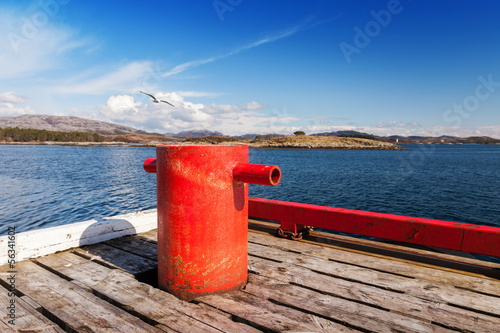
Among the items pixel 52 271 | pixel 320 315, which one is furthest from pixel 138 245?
pixel 320 315

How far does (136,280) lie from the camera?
3135 mm

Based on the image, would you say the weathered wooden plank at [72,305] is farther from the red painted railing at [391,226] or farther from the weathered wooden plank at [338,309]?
the red painted railing at [391,226]

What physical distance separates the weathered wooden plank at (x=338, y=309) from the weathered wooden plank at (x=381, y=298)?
88mm

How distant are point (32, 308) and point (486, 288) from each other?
4.18 meters

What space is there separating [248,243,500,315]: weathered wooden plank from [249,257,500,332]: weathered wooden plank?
100 mm

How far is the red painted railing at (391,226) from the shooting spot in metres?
3.36

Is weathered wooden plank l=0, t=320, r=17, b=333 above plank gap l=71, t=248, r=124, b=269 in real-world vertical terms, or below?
above

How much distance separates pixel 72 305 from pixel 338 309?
2255 mm

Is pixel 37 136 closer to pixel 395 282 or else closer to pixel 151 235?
pixel 151 235

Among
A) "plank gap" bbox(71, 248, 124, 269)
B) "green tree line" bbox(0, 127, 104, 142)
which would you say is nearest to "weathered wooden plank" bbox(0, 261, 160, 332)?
"plank gap" bbox(71, 248, 124, 269)

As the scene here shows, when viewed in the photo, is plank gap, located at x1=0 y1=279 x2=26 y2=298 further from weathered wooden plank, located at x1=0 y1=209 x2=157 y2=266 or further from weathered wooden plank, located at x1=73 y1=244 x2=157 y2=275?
weathered wooden plank, located at x1=73 y1=244 x2=157 y2=275

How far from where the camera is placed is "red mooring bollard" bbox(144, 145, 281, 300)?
8.95 feet

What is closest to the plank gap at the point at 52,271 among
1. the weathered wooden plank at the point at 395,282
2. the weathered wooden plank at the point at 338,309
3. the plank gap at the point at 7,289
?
the plank gap at the point at 7,289

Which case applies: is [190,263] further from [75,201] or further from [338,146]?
[338,146]
